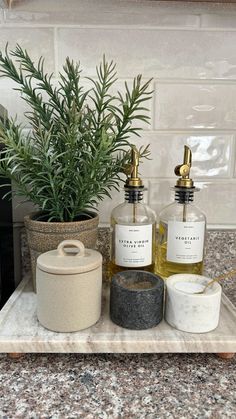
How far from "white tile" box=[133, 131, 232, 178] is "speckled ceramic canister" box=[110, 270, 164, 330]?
0.84ft

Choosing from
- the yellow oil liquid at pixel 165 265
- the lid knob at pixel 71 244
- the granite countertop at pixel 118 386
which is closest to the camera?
the granite countertop at pixel 118 386

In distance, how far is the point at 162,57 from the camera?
0.60m

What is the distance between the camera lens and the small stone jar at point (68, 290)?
0.40 metres

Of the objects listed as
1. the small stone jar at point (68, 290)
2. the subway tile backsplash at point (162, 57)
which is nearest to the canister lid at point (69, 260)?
the small stone jar at point (68, 290)

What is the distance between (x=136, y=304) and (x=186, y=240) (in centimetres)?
16

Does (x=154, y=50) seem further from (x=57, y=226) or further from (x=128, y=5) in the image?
(x=57, y=226)

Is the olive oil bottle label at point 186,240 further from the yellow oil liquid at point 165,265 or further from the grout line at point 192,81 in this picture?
the grout line at point 192,81

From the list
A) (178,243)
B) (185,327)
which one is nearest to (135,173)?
(178,243)

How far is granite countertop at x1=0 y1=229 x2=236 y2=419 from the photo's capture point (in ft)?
1.10

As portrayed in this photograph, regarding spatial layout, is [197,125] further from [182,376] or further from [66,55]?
[182,376]

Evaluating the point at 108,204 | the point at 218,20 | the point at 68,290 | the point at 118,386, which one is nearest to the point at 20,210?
the point at 108,204

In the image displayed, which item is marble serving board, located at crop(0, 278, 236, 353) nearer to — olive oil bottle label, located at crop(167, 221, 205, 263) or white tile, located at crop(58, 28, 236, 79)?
olive oil bottle label, located at crop(167, 221, 205, 263)

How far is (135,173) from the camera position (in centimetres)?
51

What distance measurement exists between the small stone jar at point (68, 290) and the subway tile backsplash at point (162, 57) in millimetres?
240
